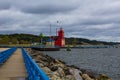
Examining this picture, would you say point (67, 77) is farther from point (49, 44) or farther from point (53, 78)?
point (49, 44)

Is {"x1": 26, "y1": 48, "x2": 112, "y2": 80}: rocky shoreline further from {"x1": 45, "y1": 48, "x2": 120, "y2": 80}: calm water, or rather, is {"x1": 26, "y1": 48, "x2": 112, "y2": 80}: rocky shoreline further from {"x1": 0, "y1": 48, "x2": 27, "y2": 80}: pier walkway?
{"x1": 45, "y1": 48, "x2": 120, "y2": 80}: calm water

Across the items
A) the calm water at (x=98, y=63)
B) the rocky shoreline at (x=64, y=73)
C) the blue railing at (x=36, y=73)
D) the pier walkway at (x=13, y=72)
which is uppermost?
the blue railing at (x=36, y=73)

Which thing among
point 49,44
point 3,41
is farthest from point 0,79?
point 3,41

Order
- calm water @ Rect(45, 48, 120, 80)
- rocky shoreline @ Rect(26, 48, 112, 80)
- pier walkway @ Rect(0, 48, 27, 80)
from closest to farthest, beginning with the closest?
pier walkway @ Rect(0, 48, 27, 80) → rocky shoreline @ Rect(26, 48, 112, 80) → calm water @ Rect(45, 48, 120, 80)

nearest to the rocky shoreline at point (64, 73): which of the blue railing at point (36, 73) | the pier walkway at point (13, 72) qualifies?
the pier walkway at point (13, 72)

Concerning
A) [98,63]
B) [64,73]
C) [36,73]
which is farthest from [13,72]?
[98,63]

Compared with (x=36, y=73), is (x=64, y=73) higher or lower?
lower

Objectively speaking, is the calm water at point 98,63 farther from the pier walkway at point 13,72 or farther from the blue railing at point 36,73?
the blue railing at point 36,73

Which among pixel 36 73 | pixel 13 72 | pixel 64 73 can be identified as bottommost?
pixel 64 73

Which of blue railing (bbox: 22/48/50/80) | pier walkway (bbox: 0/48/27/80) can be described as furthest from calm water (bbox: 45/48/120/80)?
blue railing (bbox: 22/48/50/80)

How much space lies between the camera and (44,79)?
239 inches

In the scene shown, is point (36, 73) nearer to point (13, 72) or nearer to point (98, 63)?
point (13, 72)

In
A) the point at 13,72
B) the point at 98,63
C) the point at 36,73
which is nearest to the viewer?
the point at 36,73

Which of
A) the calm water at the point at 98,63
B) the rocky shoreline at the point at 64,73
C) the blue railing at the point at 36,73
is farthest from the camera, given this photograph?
the calm water at the point at 98,63
